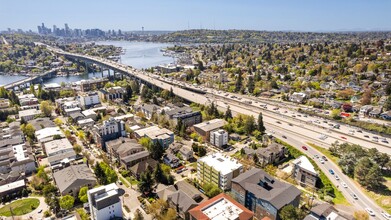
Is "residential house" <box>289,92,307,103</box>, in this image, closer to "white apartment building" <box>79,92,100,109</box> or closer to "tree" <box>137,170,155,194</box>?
"tree" <box>137,170,155,194</box>

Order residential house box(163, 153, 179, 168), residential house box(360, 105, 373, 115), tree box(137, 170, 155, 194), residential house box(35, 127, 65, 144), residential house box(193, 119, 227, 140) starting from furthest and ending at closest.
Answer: residential house box(360, 105, 373, 115)
residential house box(193, 119, 227, 140)
residential house box(35, 127, 65, 144)
residential house box(163, 153, 179, 168)
tree box(137, 170, 155, 194)

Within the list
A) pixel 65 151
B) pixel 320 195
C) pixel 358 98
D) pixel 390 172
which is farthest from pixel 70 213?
pixel 358 98

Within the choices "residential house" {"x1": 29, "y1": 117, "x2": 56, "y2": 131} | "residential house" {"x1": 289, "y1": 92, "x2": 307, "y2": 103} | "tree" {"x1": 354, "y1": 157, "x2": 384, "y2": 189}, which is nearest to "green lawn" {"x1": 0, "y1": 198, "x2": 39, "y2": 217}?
"residential house" {"x1": 29, "y1": 117, "x2": 56, "y2": 131}

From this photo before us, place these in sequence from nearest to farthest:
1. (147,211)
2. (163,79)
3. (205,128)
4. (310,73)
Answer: (147,211) → (205,128) → (310,73) → (163,79)

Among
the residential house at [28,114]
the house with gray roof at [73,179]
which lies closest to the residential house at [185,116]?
the house with gray roof at [73,179]

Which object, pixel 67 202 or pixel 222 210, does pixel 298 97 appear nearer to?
pixel 222 210

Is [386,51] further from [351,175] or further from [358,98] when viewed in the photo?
[351,175]
